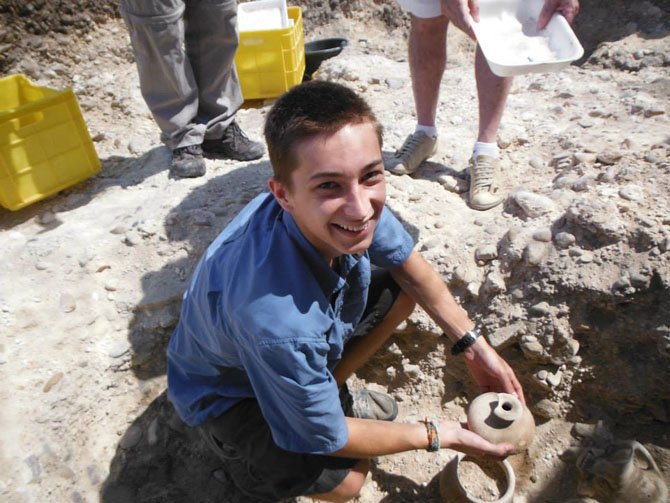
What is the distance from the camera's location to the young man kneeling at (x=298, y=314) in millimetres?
1387

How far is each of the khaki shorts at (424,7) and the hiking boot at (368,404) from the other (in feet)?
5.95

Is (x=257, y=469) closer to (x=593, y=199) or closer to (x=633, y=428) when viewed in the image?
(x=633, y=428)

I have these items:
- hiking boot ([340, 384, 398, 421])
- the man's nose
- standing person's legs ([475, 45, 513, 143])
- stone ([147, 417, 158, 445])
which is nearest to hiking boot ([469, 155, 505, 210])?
standing person's legs ([475, 45, 513, 143])

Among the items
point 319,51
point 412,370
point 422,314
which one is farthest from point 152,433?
point 319,51

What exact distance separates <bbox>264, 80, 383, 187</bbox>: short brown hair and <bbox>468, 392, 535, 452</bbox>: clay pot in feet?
3.22

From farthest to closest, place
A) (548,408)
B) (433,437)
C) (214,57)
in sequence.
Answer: (214,57) → (548,408) → (433,437)

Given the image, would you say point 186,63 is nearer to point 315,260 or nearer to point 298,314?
point 315,260

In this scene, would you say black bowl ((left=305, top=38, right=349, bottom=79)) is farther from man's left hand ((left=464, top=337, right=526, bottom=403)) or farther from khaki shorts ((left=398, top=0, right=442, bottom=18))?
man's left hand ((left=464, top=337, right=526, bottom=403))

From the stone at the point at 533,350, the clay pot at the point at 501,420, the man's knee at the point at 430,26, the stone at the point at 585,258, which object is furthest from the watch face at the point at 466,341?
the man's knee at the point at 430,26

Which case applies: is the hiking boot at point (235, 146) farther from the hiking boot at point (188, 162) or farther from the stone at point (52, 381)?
the stone at point (52, 381)

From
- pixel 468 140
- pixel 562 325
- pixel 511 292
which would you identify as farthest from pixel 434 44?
pixel 562 325

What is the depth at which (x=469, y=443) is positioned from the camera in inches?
67.4

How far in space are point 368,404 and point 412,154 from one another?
1.37 meters

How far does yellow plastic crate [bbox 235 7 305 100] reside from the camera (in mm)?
3822
